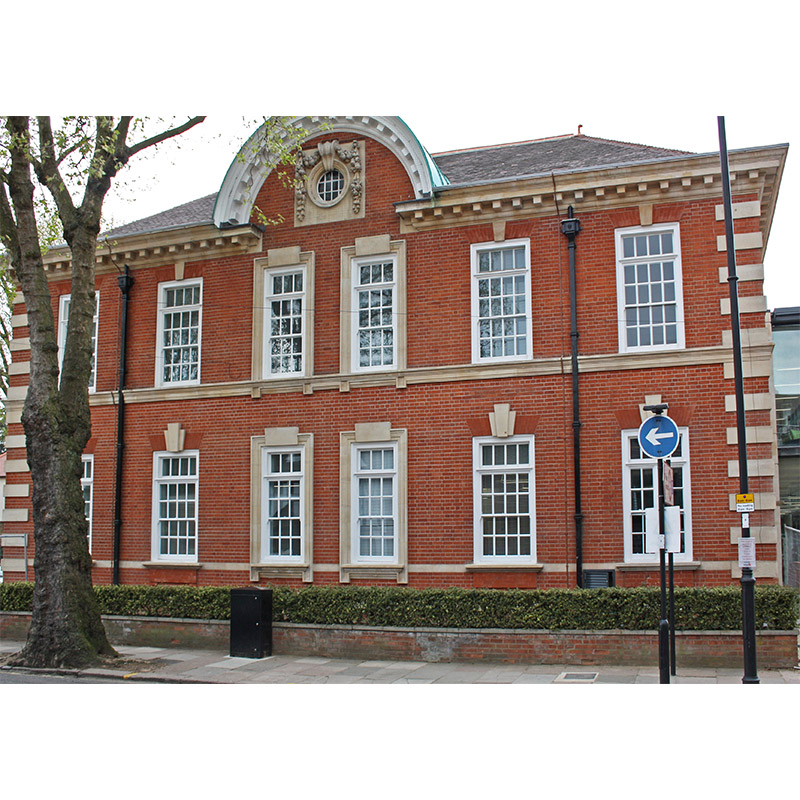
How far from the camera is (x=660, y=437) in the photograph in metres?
11.7

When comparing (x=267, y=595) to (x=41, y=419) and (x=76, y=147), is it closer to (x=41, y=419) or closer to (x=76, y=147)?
(x=41, y=419)

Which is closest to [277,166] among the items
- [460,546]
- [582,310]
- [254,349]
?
[254,349]

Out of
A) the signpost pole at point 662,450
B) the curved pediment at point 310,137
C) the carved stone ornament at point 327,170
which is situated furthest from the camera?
the carved stone ornament at point 327,170

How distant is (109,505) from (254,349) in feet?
16.0

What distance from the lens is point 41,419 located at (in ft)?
48.1

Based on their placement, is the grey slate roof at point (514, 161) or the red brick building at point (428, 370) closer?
the red brick building at point (428, 370)

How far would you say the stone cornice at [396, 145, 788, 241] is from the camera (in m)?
14.8

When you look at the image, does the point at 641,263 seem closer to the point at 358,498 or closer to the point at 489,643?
the point at 358,498

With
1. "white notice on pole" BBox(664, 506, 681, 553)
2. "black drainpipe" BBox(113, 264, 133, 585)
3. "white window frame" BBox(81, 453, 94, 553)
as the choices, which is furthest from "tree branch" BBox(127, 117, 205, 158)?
"white notice on pole" BBox(664, 506, 681, 553)

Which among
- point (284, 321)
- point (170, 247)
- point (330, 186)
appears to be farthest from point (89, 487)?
point (330, 186)

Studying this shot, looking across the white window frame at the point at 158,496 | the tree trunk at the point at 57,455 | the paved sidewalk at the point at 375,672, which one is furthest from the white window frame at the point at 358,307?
the paved sidewalk at the point at 375,672

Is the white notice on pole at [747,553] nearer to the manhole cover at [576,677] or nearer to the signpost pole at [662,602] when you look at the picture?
the signpost pole at [662,602]

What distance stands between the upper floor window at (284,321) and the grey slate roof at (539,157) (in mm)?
3928

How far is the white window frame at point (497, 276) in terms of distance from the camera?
52.9 feet
